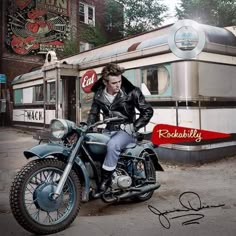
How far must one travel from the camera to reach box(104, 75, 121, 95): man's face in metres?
3.73

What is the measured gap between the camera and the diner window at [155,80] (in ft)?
23.2

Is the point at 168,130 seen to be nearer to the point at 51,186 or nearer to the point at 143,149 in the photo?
the point at 143,149

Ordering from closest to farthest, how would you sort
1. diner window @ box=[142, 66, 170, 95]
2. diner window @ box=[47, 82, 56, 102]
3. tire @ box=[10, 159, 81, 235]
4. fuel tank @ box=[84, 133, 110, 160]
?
1. tire @ box=[10, 159, 81, 235]
2. fuel tank @ box=[84, 133, 110, 160]
3. diner window @ box=[142, 66, 170, 95]
4. diner window @ box=[47, 82, 56, 102]

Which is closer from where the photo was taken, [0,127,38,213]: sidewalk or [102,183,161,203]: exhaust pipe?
[102,183,161,203]: exhaust pipe

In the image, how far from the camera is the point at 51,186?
3.12 m

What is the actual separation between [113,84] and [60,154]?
37.6 inches

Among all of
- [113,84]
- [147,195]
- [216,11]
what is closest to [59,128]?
[113,84]

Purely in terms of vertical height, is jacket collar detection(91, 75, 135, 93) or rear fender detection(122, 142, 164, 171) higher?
jacket collar detection(91, 75, 135, 93)

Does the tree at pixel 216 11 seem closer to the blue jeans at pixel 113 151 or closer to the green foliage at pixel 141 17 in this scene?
the green foliage at pixel 141 17

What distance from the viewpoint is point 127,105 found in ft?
12.5

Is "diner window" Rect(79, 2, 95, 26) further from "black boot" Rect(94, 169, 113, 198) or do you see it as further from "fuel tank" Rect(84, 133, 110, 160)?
"black boot" Rect(94, 169, 113, 198)

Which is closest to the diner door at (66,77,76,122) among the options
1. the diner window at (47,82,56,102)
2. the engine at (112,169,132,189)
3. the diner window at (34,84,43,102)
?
the diner window at (47,82,56,102)

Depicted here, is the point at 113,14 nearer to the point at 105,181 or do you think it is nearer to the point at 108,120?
the point at 108,120

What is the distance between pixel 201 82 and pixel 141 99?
314cm
